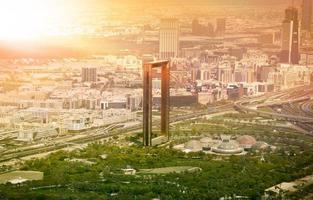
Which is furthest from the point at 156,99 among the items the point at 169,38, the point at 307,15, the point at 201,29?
the point at 307,15

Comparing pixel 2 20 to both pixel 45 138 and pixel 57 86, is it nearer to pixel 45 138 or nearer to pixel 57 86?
pixel 57 86

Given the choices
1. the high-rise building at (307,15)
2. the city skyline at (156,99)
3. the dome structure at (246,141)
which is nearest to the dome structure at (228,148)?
the city skyline at (156,99)

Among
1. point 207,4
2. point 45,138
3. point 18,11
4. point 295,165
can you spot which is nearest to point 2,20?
point 18,11

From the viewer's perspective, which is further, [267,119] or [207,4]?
[207,4]

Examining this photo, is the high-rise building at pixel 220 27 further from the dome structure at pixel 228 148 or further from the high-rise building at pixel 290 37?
the dome structure at pixel 228 148

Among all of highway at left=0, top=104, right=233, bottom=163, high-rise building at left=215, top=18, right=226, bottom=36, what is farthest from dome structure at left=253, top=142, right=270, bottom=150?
high-rise building at left=215, top=18, right=226, bottom=36

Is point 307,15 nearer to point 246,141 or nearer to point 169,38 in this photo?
point 169,38

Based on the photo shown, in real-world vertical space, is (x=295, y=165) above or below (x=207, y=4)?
below

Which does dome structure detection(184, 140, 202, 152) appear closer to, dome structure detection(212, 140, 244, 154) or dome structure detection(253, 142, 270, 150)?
dome structure detection(212, 140, 244, 154)
